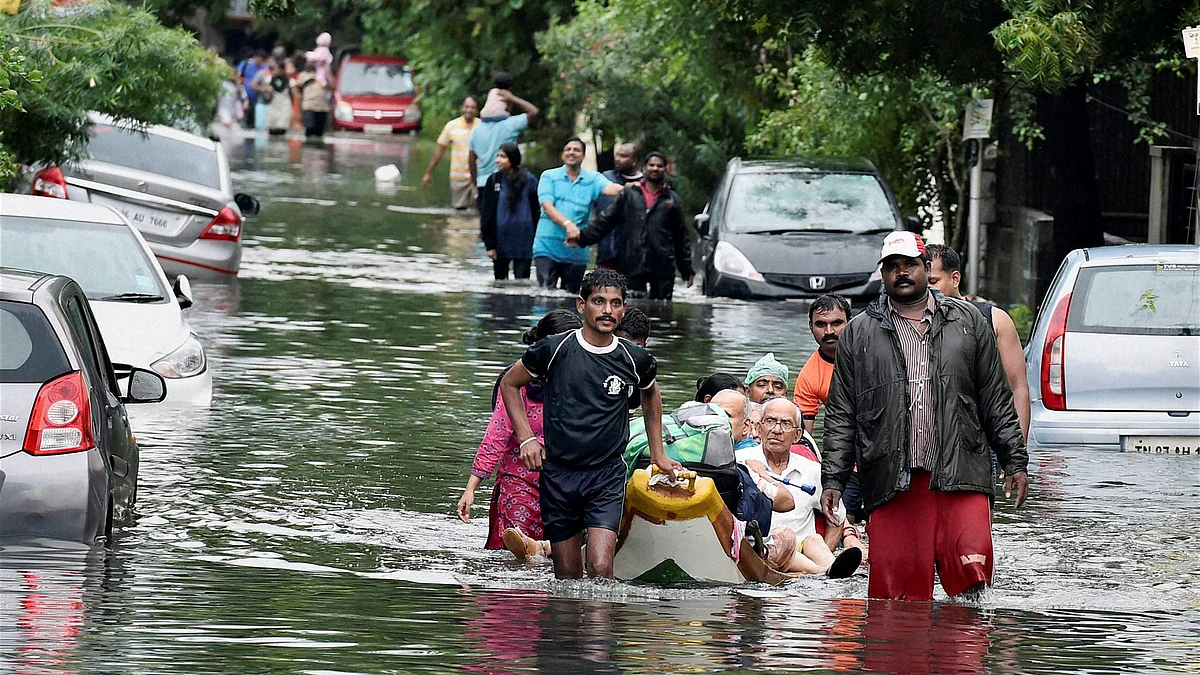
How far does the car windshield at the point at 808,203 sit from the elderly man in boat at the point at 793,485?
11992mm

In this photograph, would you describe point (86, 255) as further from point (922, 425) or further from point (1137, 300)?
point (922, 425)

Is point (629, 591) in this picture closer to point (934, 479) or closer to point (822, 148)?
point (934, 479)

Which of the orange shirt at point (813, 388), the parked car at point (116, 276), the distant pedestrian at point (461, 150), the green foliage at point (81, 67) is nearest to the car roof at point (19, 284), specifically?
the orange shirt at point (813, 388)

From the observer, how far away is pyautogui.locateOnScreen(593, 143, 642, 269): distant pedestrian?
21.5 meters

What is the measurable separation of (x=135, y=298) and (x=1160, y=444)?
597 centimetres

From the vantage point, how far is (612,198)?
2164cm

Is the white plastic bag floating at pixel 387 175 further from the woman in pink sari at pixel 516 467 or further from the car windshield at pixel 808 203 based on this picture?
the woman in pink sari at pixel 516 467

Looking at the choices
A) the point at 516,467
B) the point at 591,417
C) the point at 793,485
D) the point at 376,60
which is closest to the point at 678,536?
the point at 591,417

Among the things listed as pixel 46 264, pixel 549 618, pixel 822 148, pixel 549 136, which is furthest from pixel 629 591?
pixel 549 136

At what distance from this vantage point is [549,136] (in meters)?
43.5

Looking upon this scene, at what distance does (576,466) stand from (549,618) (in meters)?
1.24

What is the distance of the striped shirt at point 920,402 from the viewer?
28.1ft

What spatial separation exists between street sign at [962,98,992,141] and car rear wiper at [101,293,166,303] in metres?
9.31

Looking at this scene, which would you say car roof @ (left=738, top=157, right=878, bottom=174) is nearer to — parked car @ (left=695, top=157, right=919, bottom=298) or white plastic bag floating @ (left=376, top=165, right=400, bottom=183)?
parked car @ (left=695, top=157, right=919, bottom=298)
